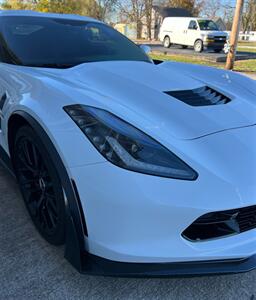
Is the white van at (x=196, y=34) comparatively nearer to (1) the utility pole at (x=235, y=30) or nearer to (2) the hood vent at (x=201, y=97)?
(1) the utility pole at (x=235, y=30)

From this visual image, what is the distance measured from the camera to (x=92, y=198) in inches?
69.2

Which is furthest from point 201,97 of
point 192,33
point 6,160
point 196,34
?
point 192,33

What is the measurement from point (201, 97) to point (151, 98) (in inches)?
16.5

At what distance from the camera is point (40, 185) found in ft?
7.56

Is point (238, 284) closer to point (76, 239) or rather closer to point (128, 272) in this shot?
point (128, 272)

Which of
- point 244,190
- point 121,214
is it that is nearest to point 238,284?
point 244,190

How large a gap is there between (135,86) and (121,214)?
87 cm

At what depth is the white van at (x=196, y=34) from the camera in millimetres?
21703

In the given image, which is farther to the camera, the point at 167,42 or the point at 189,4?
the point at 189,4

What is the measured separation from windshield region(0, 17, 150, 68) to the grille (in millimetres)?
1662

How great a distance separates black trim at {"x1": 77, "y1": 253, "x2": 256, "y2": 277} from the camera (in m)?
1.77

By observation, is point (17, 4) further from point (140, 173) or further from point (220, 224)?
point (220, 224)

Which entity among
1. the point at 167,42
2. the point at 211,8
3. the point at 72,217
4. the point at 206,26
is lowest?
the point at 167,42

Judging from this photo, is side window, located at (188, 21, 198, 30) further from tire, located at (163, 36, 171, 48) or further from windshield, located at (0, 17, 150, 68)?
windshield, located at (0, 17, 150, 68)
